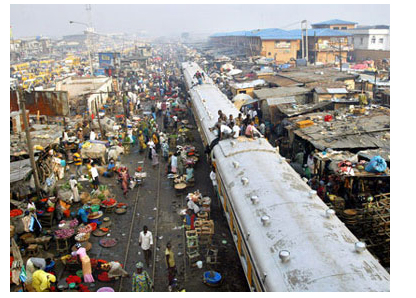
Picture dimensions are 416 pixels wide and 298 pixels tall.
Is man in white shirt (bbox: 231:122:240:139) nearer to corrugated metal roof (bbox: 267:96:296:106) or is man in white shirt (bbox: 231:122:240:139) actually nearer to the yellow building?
corrugated metal roof (bbox: 267:96:296:106)

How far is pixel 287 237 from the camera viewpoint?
6789 mm

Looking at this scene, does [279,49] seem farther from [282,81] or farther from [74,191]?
[74,191]

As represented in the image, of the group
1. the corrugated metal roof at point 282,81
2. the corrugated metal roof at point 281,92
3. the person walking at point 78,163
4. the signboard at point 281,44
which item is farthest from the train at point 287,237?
the signboard at point 281,44

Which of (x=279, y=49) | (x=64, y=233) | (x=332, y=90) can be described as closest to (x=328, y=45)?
(x=279, y=49)

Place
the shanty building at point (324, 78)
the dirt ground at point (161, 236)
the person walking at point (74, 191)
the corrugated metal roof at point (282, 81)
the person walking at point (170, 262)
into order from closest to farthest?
the person walking at point (170, 262), the dirt ground at point (161, 236), the person walking at point (74, 191), the shanty building at point (324, 78), the corrugated metal roof at point (282, 81)

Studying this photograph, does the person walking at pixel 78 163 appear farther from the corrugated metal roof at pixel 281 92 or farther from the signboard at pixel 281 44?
the signboard at pixel 281 44

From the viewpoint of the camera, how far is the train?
564 cm

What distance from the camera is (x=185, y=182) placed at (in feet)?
49.9

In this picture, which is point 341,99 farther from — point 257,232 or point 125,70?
point 125,70

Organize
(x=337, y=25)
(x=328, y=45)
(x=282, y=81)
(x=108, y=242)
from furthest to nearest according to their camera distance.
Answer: (x=337, y=25) < (x=328, y=45) < (x=282, y=81) < (x=108, y=242)

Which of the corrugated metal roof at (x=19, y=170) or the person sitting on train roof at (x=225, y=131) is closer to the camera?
the person sitting on train roof at (x=225, y=131)

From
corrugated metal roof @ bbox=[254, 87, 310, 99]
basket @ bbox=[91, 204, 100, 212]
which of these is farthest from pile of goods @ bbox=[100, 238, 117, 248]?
corrugated metal roof @ bbox=[254, 87, 310, 99]

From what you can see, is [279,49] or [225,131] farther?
[279,49]

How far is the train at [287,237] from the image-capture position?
5645mm
